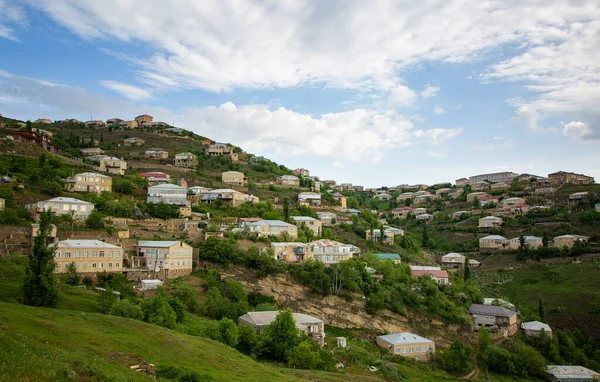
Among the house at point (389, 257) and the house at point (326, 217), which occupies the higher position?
the house at point (326, 217)

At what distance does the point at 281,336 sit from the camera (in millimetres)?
36156

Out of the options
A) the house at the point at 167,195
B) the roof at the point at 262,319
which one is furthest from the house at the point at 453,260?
the house at the point at 167,195

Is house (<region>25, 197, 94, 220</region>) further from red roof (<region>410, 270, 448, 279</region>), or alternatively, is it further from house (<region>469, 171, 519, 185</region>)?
house (<region>469, 171, 519, 185</region>)

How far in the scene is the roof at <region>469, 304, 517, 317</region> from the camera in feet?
197

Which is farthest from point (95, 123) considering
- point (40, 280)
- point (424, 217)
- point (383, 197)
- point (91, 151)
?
point (40, 280)

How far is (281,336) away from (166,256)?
644 inches

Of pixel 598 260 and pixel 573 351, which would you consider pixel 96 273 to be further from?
pixel 598 260

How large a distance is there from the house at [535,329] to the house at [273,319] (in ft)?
104

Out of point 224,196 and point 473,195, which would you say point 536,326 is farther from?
point 473,195

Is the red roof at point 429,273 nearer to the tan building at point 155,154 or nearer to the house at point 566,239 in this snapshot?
the house at point 566,239

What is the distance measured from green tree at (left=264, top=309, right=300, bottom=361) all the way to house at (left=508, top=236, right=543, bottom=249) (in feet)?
222

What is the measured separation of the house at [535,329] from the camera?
58.5 metres

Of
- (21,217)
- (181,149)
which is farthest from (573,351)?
(181,149)

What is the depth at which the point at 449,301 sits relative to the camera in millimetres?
62375
